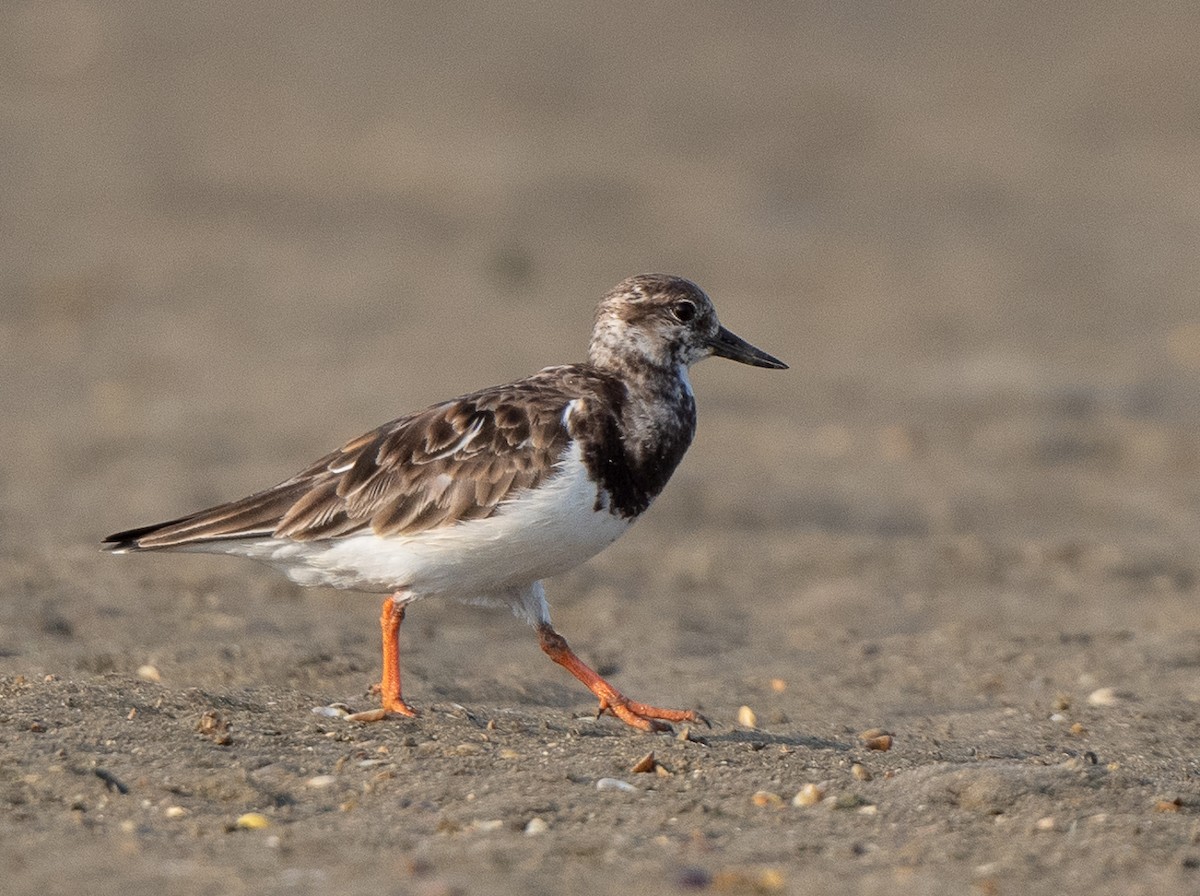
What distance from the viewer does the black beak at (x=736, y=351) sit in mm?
7164

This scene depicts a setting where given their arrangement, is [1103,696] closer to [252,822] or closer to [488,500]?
[488,500]

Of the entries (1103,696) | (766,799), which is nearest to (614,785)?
(766,799)

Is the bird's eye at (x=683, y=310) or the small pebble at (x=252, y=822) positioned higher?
the bird's eye at (x=683, y=310)

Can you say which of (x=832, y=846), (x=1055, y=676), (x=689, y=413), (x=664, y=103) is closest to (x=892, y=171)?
(x=664, y=103)

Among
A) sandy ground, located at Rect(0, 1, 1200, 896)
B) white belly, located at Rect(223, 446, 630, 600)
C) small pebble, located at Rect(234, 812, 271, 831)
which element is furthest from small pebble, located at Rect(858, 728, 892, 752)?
small pebble, located at Rect(234, 812, 271, 831)

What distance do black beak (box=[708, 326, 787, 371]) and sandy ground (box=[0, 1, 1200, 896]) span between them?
1474mm

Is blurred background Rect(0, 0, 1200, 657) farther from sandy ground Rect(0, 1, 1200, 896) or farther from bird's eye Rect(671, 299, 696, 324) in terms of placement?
bird's eye Rect(671, 299, 696, 324)

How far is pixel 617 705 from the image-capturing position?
649 centimetres

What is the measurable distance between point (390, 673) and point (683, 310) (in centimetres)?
184

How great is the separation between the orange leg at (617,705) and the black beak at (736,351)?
1344 mm

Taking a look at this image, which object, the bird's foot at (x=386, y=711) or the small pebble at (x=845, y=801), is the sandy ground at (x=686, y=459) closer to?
the small pebble at (x=845, y=801)

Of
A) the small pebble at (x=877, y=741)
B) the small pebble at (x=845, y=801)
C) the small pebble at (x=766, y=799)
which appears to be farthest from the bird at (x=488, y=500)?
the small pebble at (x=845, y=801)

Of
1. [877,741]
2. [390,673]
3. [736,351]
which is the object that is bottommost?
[877,741]

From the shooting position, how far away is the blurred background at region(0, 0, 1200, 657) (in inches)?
444
